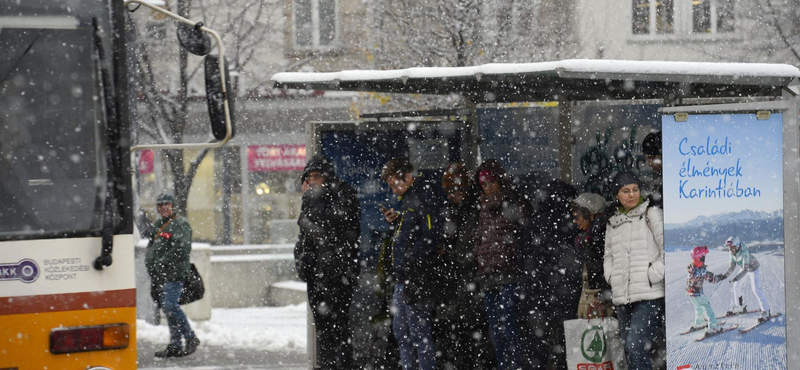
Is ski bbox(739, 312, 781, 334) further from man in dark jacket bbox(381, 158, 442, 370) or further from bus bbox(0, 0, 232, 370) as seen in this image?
bus bbox(0, 0, 232, 370)

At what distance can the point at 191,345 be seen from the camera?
11016 mm

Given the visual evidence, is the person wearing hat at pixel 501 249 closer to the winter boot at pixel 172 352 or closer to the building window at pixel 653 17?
the winter boot at pixel 172 352

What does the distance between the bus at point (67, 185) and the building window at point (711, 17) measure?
57.1ft

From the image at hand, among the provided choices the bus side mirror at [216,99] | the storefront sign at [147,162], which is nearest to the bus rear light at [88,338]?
the bus side mirror at [216,99]

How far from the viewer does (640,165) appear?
→ 8.16m

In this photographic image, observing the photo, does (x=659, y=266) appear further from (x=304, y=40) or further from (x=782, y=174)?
(x=304, y=40)

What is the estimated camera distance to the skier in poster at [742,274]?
6384mm

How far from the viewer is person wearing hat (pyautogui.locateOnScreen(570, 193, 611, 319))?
7035mm

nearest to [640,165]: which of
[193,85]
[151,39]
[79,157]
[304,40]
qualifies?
[79,157]

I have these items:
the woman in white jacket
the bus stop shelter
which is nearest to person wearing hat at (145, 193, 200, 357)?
the bus stop shelter

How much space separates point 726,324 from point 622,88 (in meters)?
2.07

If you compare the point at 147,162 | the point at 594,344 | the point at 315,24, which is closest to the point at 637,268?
the point at 594,344

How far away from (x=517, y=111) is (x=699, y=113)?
9.05ft

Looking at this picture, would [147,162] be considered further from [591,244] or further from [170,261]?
[591,244]
